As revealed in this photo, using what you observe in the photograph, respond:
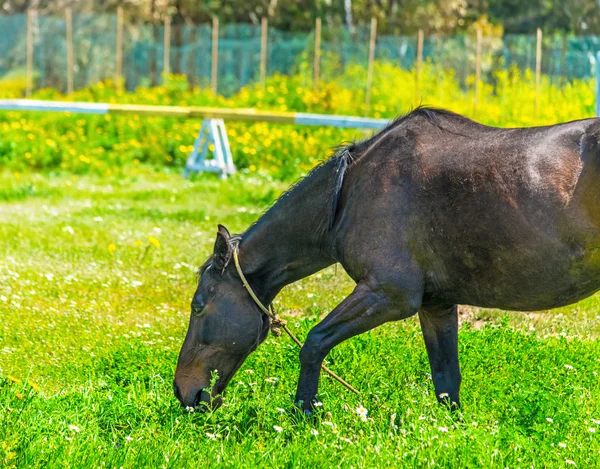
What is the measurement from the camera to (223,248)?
5527 millimetres

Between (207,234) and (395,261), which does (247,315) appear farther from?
(207,234)

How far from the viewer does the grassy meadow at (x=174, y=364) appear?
15.5ft

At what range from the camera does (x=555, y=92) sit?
19.7m

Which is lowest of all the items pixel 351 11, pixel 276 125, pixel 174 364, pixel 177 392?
pixel 276 125

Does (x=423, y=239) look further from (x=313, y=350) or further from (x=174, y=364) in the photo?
(x=174, y=364)

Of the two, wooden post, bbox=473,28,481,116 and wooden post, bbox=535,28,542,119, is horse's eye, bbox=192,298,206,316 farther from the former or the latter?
wooden post, bbox=473,28,481,116

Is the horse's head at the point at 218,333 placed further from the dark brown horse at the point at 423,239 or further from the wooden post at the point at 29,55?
the wooden post at the point at 29,55

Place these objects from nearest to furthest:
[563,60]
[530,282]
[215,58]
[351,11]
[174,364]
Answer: [530,282] < [174,364] < [563,60] < [215,58] < [351,11]

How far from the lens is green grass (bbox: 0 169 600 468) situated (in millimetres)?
4711

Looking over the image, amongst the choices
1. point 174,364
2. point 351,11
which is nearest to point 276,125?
point 174,364

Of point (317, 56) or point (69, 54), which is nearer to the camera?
point (317, 56)

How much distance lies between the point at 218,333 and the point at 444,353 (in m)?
1.29

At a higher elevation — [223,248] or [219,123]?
[223,248]

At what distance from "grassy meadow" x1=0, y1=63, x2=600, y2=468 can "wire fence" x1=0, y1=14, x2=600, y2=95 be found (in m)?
9.37
